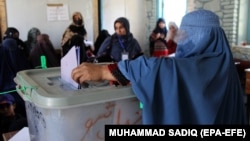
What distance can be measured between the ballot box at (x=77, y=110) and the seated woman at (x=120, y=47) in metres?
2.03

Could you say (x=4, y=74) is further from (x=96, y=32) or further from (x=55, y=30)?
(x=96, y=32)

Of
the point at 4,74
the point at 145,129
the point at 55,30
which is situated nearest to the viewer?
the point at 145,129

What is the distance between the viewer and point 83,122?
83cm

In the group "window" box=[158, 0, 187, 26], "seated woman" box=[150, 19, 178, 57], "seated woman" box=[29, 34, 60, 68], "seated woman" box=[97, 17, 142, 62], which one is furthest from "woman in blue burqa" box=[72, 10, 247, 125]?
"window" box=[158, 0, 187, 26]

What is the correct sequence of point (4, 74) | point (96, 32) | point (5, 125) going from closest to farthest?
point (5, 125), point (4, 74), point (96, 32)

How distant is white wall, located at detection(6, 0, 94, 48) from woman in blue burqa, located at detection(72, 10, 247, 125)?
14.6 feet

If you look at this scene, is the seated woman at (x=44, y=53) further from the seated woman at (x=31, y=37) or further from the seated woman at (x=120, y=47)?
the seated woman at (x=120, y=47)

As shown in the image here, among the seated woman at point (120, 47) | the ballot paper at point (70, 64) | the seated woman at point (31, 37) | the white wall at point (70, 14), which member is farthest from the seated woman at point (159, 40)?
the ballot paper at point (70, 64)

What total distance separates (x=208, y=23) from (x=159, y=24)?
382cm

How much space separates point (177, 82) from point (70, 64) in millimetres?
388

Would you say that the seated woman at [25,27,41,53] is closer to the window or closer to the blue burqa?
the window

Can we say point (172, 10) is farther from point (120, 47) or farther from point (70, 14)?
point (120, 47)

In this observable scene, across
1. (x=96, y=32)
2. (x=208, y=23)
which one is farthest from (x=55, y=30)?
(x=208, y=23)

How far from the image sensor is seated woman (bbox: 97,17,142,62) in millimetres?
3019
